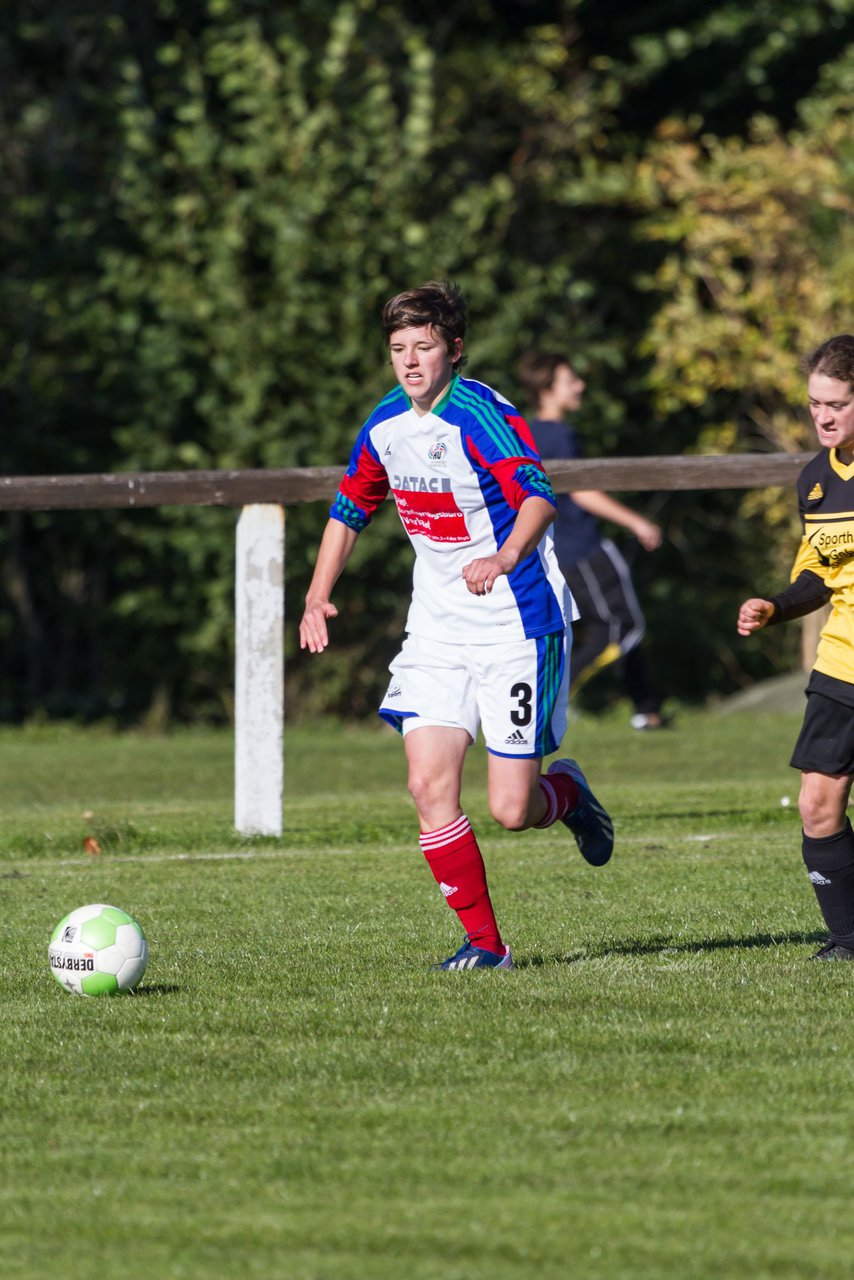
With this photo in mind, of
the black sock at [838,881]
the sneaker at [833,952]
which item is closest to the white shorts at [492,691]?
the black sock at [838,881]

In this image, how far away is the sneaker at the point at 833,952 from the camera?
19.1ft

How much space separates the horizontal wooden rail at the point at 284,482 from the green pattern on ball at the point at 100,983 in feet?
11.0

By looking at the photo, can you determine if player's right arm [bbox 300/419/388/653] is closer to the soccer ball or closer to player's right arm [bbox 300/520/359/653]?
player's right arm [bbox 300/520/359/653]

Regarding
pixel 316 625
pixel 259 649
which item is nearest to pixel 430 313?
pixel 316 625

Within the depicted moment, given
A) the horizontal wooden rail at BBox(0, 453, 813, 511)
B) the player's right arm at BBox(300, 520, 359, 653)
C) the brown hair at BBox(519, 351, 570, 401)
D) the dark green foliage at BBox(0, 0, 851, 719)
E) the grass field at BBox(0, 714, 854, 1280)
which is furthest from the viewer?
the dark green foliage at BBox(0, 0, 851, 719)

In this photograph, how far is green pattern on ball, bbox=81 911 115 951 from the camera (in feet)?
18.0

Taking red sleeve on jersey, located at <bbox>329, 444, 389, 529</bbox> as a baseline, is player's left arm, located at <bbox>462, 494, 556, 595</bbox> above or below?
below

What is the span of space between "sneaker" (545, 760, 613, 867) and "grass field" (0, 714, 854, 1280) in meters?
0.23

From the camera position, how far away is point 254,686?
8664 millimetres

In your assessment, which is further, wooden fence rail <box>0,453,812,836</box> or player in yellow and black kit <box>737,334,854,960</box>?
wooden fence rail <box>0,453,812,836</box>

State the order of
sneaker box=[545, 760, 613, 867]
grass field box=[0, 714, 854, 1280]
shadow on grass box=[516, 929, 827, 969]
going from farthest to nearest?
sneaker box=[545, 760, 613, 867], shadow on grass box=[516, 929, 827, 969], grass field box=[0, 714, 854, 1280]

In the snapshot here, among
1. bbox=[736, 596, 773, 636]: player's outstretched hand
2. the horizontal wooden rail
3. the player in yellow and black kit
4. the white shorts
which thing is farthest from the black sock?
the horizontal wooden rail

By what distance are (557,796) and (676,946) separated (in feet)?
2.01

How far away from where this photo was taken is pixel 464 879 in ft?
19.3
